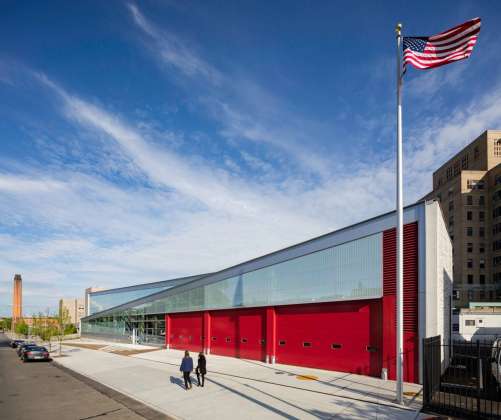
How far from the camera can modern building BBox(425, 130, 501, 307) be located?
75938mm

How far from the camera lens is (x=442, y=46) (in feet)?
45.3

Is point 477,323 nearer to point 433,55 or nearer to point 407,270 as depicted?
point 407,270

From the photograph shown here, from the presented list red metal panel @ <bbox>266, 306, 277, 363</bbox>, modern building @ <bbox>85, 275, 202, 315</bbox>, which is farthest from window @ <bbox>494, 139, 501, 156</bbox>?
red metal panel @ <bbox>266, 306, 277, 363</bbox>

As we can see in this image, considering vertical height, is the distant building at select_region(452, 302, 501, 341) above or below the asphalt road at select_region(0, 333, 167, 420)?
below

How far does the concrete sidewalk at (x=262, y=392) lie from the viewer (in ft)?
44.1

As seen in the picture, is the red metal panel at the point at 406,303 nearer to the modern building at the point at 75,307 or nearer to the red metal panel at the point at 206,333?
the red metal panel at the point at 206,333

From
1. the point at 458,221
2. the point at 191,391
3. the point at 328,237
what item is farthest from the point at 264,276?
the point at 458,221

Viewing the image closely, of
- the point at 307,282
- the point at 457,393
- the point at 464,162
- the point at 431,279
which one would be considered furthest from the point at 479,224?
the point at 457,393

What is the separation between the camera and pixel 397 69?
15281 mm

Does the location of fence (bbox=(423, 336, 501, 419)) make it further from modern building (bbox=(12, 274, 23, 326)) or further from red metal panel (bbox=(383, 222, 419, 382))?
modern building (bbox=(12, 274, 23, 326))

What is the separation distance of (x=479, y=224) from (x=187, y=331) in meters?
65.8

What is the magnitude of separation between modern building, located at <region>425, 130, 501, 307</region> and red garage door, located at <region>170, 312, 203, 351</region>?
58.5 metres

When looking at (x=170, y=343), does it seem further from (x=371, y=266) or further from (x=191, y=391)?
(x=371, y=266)

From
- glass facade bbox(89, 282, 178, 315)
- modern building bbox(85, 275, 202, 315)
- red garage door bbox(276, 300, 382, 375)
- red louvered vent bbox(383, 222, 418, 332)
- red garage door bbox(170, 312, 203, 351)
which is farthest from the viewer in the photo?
glass facade bbox(89, 282, 178, 315)
